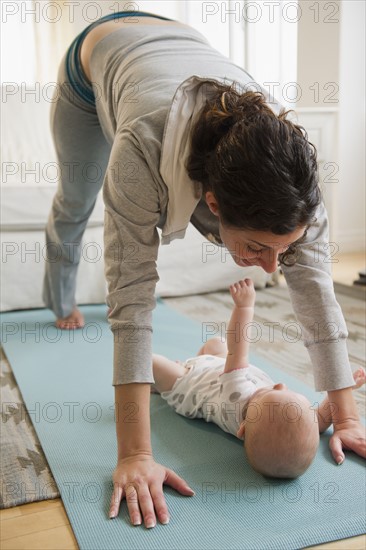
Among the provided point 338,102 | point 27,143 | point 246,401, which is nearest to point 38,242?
point 27,143

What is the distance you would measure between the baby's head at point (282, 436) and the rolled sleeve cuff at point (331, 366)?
96mm

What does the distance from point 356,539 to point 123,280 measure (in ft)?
1.68

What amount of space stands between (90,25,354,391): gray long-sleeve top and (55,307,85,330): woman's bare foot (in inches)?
38.9

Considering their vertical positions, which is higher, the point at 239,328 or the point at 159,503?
the point at 239,328

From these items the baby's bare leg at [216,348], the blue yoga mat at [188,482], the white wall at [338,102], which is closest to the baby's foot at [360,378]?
the blue yoga mat at [188,482]

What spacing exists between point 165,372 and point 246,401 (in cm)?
29

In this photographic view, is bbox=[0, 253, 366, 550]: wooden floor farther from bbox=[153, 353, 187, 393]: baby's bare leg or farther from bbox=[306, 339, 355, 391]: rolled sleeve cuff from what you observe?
bbox=[153, 353, 187, 393]: baby's bare leg

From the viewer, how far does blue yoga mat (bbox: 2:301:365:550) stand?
0.92 meters

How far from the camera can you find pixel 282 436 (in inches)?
40.3

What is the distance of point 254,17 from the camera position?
3326mm

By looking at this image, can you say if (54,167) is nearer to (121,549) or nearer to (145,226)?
(145,226)

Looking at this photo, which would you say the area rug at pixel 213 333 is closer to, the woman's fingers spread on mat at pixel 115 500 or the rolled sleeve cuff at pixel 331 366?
the woman's fingers spread on mat at pixel 115 500

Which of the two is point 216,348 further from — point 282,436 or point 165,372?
point 282,436

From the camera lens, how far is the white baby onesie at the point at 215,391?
1209 millimetres
